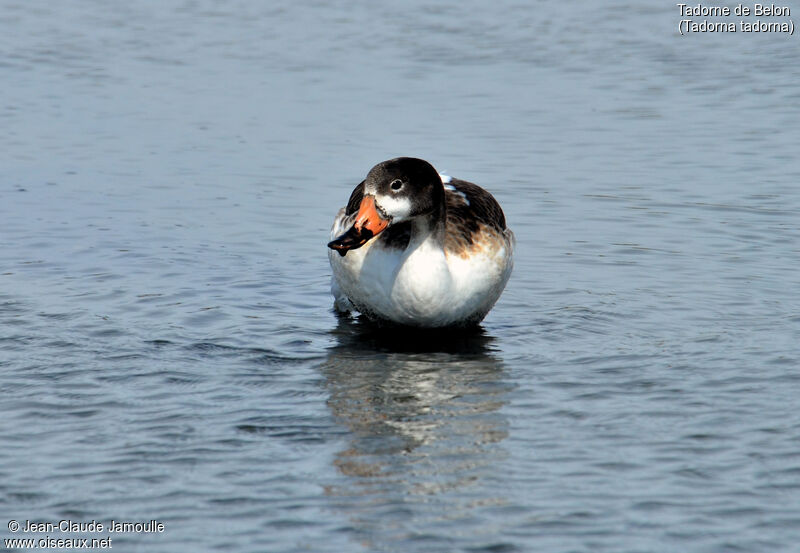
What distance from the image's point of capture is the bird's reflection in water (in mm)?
6324

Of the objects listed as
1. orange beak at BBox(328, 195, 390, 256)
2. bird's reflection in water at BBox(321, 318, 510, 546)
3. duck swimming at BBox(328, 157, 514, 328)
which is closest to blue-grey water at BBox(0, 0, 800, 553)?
bird's reflection in water at BBox(321, 318, 510, 546)

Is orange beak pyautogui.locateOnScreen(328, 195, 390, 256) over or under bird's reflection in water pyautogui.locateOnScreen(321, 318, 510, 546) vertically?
over

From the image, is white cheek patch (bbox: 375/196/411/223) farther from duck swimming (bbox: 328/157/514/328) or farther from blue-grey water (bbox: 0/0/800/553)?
blue-grey water (bbox: 0/0/800/553)

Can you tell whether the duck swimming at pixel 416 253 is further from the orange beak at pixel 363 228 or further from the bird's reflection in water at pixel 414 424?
the bird's reflection in water at pixel 414 424

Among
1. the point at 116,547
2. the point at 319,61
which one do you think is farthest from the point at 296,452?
the point at 319,61

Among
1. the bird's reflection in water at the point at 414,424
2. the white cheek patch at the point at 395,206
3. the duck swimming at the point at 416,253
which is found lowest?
the bird's reflection in water at the point at 414,424

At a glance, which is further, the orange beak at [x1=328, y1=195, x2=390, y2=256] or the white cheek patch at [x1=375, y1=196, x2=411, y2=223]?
the white cheek patch at [x1=375, y1=196, x2=411, y2=223]

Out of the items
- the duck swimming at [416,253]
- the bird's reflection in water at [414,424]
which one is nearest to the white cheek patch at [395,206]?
the duck swimming at [416,253]

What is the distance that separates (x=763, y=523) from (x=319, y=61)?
16144mm

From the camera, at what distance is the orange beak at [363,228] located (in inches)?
340

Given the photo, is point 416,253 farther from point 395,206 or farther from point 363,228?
point 363,228

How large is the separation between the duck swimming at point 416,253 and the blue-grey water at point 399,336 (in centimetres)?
39

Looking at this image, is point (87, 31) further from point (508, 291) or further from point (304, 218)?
point (508, 291)

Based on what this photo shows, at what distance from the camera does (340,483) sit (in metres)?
6.60
